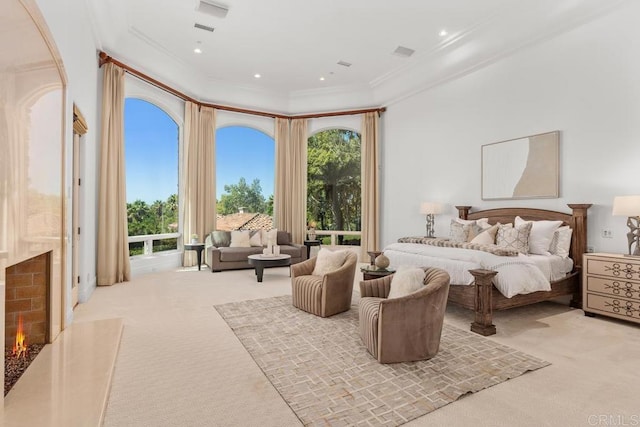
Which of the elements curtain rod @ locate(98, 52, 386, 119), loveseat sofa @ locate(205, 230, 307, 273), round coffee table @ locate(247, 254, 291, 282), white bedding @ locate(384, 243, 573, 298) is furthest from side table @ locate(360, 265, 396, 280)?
curtain rod @ locate(98, 52, 386, 119)

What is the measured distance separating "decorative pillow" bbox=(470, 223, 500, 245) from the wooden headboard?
1.70ft

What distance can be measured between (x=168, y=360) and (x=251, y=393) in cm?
92

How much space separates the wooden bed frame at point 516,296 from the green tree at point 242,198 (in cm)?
497

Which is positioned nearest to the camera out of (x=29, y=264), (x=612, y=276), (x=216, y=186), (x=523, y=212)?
(x=29, y=264)

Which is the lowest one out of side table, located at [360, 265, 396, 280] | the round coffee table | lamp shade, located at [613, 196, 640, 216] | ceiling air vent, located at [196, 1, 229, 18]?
the round coffee table

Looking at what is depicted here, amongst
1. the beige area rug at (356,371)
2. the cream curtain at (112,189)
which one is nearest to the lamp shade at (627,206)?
the beige area rug at (356,371)

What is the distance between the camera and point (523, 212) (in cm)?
520

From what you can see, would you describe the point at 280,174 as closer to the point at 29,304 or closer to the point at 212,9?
the point at 212,9

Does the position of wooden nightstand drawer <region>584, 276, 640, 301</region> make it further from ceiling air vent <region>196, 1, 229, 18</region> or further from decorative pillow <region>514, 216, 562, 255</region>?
ceiling air vent <region>196, 1, 229, 18</region>

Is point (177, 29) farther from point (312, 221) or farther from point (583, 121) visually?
point (583, 121)

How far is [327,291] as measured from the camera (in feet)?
12.8

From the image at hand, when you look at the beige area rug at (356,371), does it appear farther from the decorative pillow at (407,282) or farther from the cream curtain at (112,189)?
the cream curtain at (112,189)

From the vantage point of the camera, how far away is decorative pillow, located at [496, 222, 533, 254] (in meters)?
4.64

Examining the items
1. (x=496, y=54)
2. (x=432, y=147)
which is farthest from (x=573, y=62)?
(x=432, y=147)
